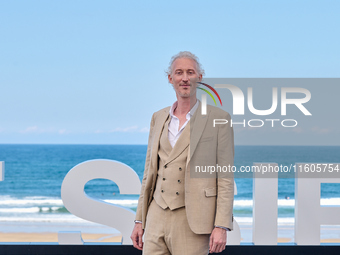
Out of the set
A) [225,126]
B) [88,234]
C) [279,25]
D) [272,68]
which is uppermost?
[279,25]

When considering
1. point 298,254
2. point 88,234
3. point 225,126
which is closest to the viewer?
point 225,126

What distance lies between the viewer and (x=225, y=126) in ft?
7.28

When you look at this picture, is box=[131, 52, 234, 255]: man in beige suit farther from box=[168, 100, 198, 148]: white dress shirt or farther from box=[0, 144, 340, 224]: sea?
box=[0, 144, 340, 224]: sea

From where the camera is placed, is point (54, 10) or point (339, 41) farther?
point (54, 10)

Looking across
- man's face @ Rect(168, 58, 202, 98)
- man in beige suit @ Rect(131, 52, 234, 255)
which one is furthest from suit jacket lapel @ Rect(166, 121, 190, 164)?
man's face @ Rect(168, 58, 202, 98)

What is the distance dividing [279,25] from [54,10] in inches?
577

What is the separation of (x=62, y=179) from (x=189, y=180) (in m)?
22.8

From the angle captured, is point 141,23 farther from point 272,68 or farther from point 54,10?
point 272,68

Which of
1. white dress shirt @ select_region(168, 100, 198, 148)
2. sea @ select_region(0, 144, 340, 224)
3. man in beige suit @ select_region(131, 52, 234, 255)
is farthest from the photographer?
sea @ select_region(0, 144, 340, 224)

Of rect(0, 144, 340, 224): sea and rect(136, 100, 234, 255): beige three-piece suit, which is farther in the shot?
rect(0, 144, 340, 224): sea

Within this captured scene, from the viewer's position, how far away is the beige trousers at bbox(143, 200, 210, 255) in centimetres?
219

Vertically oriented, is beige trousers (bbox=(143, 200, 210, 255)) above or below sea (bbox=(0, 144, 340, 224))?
below

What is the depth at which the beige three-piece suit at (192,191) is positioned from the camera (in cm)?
218

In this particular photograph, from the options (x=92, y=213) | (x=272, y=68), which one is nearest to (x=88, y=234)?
(x=92, y=213)
